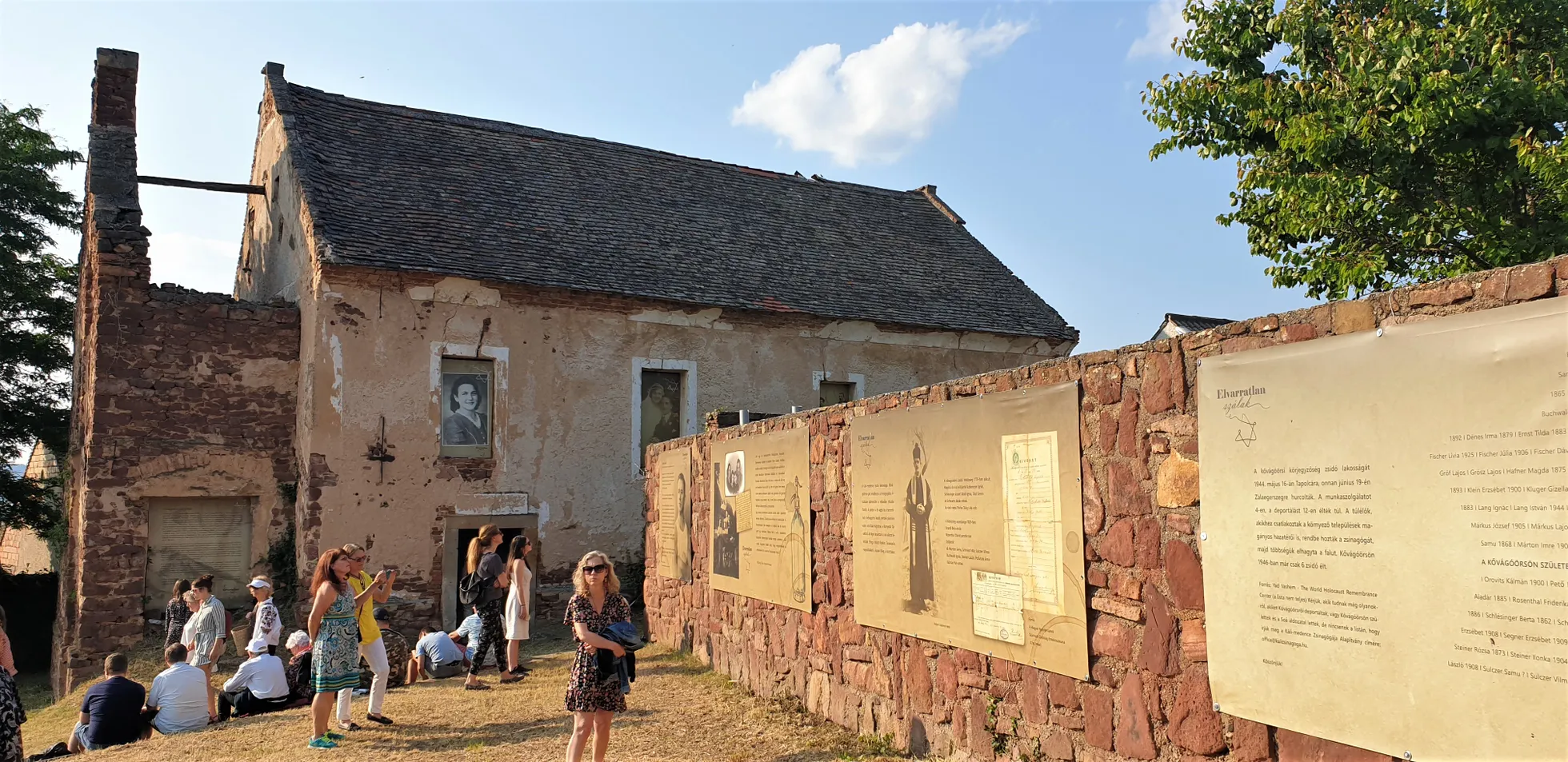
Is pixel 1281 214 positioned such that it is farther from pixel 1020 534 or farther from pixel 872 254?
pixel 872 254

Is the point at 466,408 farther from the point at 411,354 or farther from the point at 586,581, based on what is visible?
the point at 586,581

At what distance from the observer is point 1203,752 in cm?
418

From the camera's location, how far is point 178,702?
30.9 feet

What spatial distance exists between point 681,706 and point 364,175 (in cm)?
1142

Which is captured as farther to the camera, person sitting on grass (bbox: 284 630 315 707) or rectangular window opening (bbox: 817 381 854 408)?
rectangular window opening (bbox: 817 381 854 408)

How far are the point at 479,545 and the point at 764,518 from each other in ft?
13.7

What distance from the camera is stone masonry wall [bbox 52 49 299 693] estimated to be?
13.7 m

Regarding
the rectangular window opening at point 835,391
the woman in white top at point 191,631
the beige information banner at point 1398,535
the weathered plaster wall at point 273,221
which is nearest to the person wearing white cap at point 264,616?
the woman in white top at point 191,631

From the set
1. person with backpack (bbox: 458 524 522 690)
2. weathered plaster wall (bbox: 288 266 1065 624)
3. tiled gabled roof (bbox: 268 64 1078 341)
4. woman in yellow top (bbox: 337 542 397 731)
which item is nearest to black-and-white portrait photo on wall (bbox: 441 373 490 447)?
weathered plaster wall (bbox: 288 266 1065 624)

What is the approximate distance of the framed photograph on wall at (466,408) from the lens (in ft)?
48.8

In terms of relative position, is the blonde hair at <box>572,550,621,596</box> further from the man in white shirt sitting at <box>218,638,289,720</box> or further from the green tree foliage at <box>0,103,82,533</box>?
the green tree foliage at <box>0,103,82,533</box>

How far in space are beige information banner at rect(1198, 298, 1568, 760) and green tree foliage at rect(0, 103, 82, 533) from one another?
73.4ft

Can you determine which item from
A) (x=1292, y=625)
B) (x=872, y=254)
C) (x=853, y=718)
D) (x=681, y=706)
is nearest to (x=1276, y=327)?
(x=1292, y=625)

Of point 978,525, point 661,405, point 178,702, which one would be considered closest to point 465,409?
point 661,405
